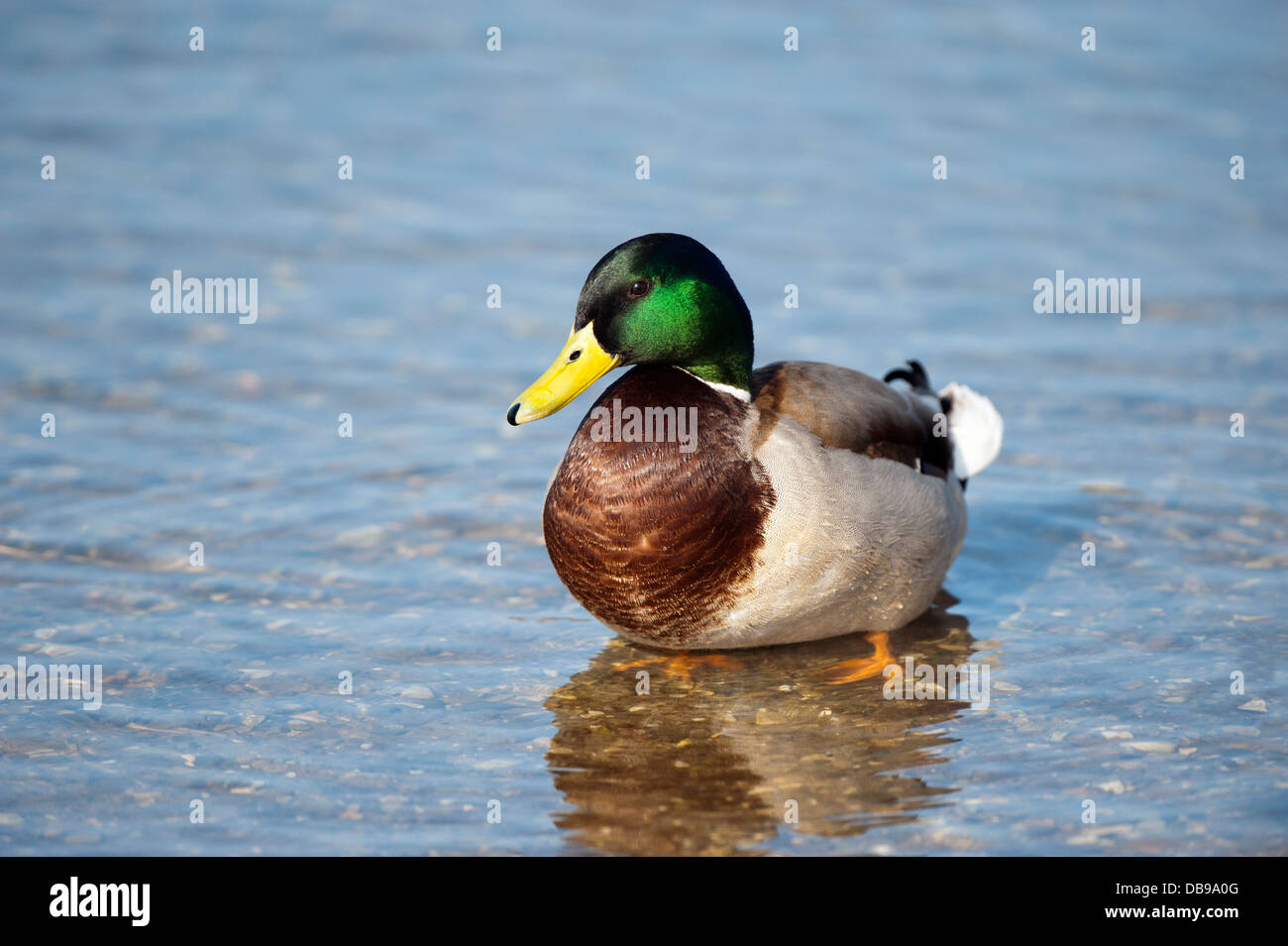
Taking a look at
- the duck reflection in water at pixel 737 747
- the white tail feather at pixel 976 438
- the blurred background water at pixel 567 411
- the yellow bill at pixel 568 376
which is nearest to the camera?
the duck reflection in water at pixel 737 747

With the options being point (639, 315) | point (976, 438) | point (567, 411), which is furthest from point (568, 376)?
point (567, 411)

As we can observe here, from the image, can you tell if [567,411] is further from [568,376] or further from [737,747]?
[737,747]

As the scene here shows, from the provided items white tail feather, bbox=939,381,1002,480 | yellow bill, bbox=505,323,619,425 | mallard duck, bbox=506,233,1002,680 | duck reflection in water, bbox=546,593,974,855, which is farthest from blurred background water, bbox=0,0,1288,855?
yellow bill, bbox=505,323,619,425

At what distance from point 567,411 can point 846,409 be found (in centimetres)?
253

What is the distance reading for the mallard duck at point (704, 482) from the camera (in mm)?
4914

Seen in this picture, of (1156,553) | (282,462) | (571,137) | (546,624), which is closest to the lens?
(546,624)

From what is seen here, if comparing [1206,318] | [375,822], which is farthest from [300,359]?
[1206,318]

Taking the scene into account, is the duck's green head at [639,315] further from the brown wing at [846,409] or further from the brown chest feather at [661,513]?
the brown wing at [846,409]

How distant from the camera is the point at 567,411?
7.62 metres

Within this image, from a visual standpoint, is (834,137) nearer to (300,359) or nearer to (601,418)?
(300,359)

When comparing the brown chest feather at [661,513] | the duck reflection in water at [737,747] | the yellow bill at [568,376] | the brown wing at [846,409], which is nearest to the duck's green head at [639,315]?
the yellow bill at [568,376]

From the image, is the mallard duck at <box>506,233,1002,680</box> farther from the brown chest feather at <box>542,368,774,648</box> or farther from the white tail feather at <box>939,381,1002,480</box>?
the white tail feather at <box>939,381,1002,480</box>
